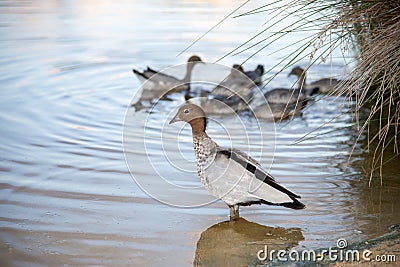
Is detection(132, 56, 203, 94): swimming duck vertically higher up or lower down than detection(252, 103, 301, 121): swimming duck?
higher up

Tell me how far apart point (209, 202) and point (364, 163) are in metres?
1.45

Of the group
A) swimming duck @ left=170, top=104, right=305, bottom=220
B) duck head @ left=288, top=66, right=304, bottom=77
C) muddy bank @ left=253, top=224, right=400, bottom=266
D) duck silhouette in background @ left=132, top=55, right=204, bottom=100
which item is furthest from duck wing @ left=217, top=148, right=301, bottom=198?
duck head @ left=288, top=66, right=304, bottom=77

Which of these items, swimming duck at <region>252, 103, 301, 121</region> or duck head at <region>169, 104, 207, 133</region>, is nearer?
duck head at <region>169, 104, 207, 133</region>

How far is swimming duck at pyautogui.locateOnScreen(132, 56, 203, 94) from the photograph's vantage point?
8023mm

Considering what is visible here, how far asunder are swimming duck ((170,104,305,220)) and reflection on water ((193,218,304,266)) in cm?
16

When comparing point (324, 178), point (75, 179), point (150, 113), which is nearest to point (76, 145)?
point (75, 179)

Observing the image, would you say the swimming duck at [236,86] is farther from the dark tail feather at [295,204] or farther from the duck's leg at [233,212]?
the dark tail feather at [295,204]

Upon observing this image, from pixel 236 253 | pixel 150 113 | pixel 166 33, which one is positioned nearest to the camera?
pixel 236 253

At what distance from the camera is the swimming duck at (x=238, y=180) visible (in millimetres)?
4160

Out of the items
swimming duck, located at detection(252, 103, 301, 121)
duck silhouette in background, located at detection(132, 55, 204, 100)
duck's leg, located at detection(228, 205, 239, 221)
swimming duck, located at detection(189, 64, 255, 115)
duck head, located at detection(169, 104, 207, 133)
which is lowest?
duck's leg, located at detection(228, 205, 239, 221)

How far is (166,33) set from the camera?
36.3ft

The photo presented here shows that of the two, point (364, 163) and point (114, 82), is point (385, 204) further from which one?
point (114, 82)

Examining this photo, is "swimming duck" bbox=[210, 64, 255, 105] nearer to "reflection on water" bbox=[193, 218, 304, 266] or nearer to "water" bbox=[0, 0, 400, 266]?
"water" bbox=[0, 0, 400, 266]

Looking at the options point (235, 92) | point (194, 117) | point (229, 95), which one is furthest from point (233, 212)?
point (229, 95)
